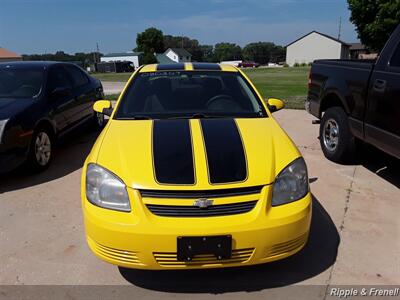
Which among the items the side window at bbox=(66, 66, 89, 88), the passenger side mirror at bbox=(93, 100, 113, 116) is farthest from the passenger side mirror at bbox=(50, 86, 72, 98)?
the passenger side mirror at bbox=(93, 100, 113, 116)

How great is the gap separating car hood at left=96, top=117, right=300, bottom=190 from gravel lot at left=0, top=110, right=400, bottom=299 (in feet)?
2.51

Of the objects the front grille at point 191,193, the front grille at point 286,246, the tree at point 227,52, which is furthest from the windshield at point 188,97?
the tree at point 227,52

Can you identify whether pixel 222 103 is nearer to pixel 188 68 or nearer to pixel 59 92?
pixel 188 68

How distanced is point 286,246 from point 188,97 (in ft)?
5.93

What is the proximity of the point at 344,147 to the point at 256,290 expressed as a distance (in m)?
3.11

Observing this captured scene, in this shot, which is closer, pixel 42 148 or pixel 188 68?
pixel 188 68

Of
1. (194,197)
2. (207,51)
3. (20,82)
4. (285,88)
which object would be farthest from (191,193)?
(207,51)

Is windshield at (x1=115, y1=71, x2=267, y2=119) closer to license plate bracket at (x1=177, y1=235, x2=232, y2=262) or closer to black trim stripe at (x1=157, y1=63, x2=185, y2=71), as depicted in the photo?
black trim stripe at (x1=157, y1=63, x2=185, y2=71)

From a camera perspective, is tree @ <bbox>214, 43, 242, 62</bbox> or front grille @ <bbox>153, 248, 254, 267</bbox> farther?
tree @ <bbox>214, 43, 242, 62</bbox>

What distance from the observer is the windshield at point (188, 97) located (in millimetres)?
3455

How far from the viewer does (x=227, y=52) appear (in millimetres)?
123250

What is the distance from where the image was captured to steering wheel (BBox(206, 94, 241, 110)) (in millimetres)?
3592

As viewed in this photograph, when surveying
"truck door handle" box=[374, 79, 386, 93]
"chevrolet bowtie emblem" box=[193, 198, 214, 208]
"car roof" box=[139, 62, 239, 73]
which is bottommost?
"chevrolet bowtie emblem" box=[193, 198, 214, 208]

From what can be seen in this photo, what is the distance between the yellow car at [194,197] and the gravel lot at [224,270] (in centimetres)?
32
